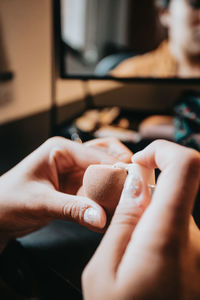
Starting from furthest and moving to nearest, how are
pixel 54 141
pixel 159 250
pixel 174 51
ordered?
pixel 174 51
pixel 54 141
pixel 159 250

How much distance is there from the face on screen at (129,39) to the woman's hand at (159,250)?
575 millimetres

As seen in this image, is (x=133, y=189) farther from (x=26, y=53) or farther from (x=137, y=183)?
(x=26, y=53)

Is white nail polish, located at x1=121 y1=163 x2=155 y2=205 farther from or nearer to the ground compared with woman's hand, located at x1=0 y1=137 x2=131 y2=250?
farther from the ground

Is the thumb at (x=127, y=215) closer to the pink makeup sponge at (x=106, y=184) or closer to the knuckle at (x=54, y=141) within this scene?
the pink makeup sponge at (x=106, y=184)

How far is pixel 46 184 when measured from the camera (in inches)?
11.9

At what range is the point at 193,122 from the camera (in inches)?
21.1

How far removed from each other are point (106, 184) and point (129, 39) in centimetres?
63

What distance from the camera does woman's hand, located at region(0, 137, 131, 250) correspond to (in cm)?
27

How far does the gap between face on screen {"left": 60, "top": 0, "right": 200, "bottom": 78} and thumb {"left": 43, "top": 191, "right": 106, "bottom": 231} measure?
19.7 inches

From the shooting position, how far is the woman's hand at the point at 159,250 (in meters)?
0.16

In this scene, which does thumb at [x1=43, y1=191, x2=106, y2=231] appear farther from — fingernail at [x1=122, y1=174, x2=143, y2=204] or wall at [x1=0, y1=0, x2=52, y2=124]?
wall at [x1=0, y1=0, x2=52, y2=124]

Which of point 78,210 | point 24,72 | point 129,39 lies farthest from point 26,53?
point 78,210

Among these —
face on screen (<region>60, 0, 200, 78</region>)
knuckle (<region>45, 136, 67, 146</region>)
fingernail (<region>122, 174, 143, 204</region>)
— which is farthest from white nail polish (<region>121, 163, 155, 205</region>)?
face on screen (<region>60, 0, 200, 78</region>)

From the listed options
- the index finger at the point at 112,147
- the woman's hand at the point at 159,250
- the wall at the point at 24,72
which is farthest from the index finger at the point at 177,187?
the wall at the point at 24,72
